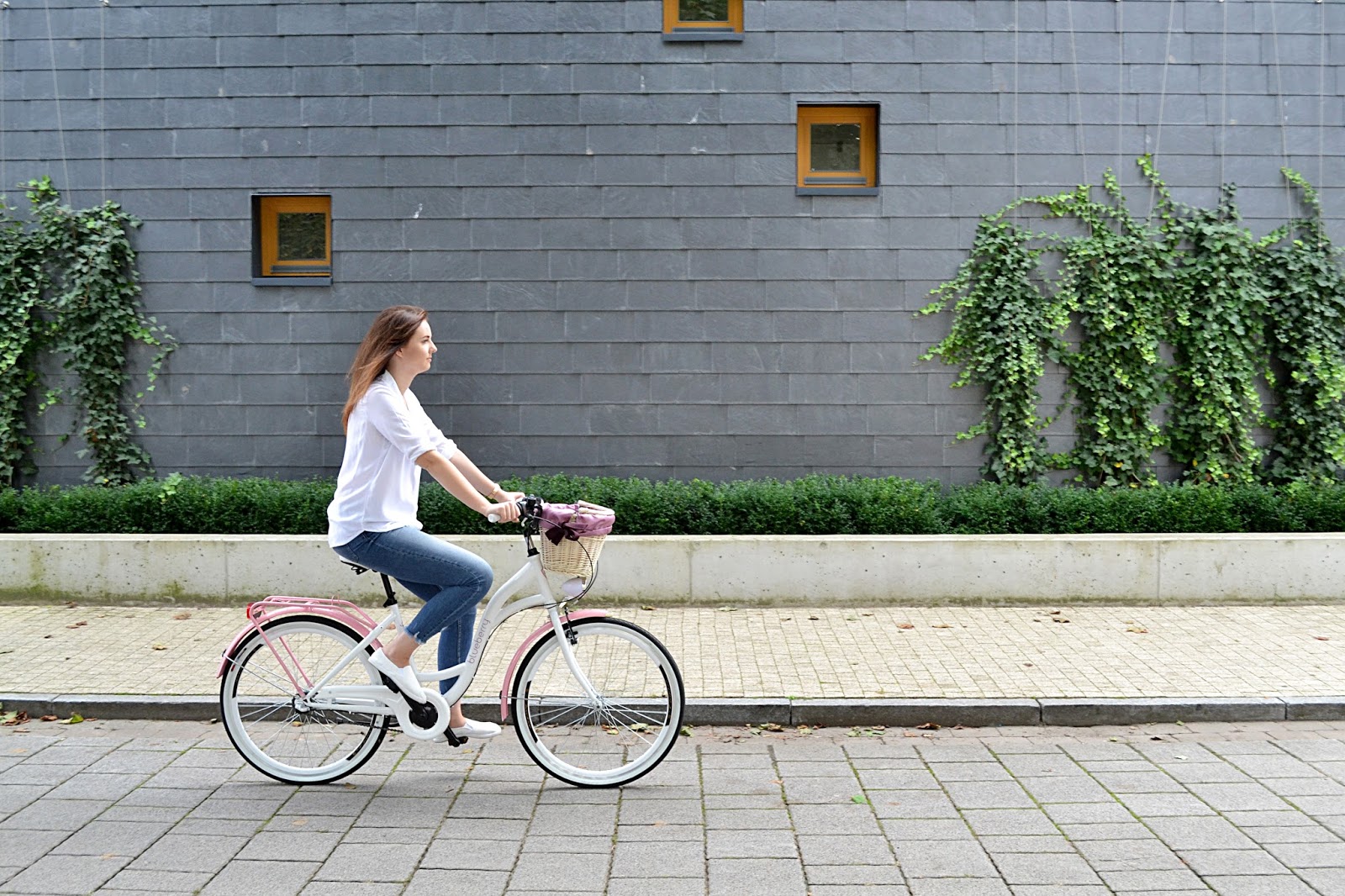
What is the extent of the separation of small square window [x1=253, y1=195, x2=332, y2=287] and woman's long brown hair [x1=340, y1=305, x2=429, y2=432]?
16.6 feet

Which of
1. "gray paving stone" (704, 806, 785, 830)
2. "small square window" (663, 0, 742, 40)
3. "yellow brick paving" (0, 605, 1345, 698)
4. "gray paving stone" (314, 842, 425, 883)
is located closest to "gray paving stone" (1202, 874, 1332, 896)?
"gray paving stone" (704, 806, 785, 830)

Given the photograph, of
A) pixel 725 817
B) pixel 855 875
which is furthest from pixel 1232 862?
pixel 725 817

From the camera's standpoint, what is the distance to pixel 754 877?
155 inches

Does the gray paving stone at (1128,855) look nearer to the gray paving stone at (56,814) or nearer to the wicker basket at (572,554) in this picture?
the wicker basket at (572,554)

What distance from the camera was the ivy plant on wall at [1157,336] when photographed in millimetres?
9117

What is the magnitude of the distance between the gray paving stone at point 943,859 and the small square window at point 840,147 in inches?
246

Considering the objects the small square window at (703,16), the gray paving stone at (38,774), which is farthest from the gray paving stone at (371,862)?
the small square window at (703,16)

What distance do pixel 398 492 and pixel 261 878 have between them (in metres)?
1.52

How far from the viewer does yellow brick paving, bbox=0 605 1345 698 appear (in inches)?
240

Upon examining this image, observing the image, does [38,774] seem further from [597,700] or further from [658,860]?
[658,860]

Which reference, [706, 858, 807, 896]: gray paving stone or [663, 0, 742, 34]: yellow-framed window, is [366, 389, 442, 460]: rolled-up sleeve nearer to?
[706, 858, 807, 896]: gray paving stone

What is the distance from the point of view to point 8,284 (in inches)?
365

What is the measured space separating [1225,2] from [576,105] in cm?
522

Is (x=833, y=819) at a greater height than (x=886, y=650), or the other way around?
(x=886, y=650)
